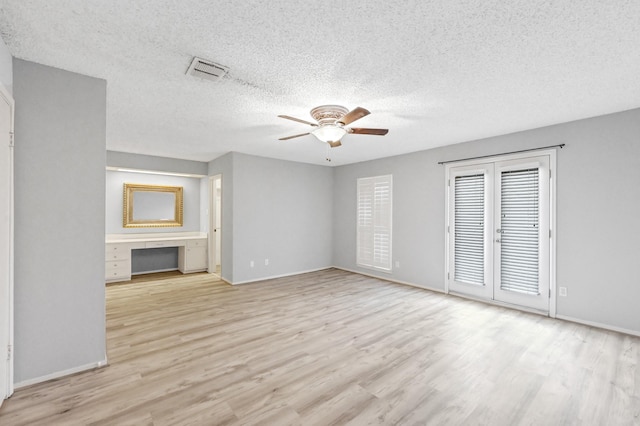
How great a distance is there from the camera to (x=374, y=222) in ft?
19.5

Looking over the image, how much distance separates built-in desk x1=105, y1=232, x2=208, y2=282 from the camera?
5.35m

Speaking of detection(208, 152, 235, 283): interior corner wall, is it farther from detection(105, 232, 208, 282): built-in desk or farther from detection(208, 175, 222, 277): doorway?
detection(105, 232, 208, 282): built-in desk

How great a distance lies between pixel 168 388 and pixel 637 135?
5105mm

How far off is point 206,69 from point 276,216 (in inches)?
151

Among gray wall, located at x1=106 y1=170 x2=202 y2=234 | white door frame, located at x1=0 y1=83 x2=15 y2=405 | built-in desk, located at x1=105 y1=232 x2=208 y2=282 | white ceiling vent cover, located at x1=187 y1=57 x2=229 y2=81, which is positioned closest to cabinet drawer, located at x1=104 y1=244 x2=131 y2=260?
built-in desk, located at x1=105 y1=232 x2=208 y2=282

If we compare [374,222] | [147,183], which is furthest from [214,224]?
[374,222]

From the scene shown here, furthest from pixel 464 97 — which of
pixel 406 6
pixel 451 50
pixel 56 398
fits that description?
pixel 56 398

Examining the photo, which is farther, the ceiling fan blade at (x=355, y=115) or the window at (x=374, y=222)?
the window at (x=374, y=222)

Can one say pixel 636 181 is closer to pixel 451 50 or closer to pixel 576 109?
pixel 576 109

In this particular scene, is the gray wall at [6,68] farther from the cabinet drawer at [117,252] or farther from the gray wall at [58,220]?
the cabinet drawer at [117,252]

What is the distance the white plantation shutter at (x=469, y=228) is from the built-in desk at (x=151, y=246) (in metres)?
5.09

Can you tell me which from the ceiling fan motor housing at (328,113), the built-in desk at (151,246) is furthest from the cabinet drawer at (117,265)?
the ceiling fan motor housing at (328,113)

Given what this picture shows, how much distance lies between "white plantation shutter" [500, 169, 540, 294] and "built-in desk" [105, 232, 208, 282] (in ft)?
18.6

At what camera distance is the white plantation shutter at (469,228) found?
171 inches
